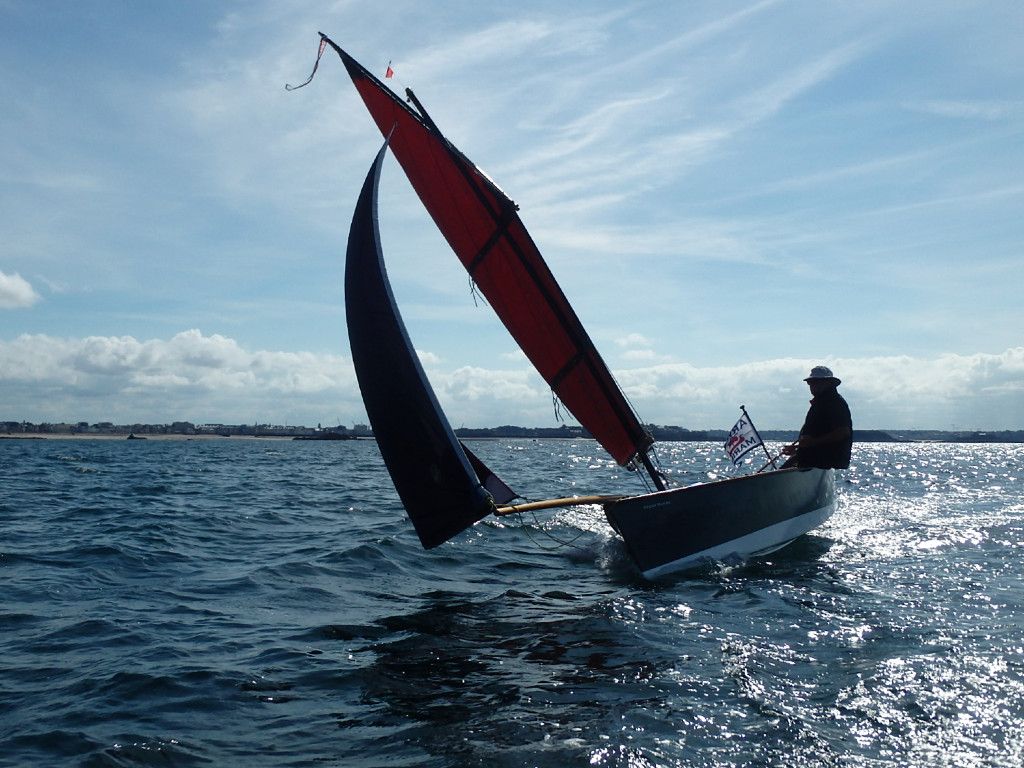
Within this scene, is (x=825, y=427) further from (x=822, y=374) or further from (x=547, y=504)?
(x=547, y=504)

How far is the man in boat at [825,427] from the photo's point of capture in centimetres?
1376

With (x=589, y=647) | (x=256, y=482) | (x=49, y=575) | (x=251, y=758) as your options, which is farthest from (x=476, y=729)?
(x=256, y=482)

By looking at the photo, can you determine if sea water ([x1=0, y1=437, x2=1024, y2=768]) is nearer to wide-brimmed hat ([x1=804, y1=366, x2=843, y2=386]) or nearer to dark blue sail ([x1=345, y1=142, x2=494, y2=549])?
dark blue sail ([x1=345, y1=142, x2=494, y2=549])

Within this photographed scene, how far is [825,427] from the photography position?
13.8 meters

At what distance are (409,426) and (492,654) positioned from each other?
2932 millimetres

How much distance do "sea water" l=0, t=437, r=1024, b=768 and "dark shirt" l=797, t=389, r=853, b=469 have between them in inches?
63.5

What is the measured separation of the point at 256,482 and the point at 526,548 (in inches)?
699

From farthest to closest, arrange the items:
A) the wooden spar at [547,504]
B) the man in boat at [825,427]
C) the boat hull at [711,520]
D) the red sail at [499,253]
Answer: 1. the man in boat at [825,427]
2. the red sail at [499,253]
3. the boat hull at [711,520]
4. the wooden spar at [547,504]

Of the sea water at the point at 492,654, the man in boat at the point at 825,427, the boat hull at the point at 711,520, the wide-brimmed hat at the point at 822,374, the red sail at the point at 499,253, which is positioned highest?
the red sail at the point at 499,253

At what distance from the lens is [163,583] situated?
33.4ft

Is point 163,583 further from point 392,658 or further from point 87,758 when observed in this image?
point 87,758

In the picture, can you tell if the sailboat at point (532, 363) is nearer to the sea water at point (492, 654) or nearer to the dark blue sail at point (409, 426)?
the dark blue sail at point (409, 426)

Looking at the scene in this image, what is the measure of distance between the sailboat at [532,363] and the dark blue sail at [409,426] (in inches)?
0.5

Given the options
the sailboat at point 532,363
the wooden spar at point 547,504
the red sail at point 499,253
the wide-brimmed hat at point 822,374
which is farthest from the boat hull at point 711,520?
the red sail at point 499,253
